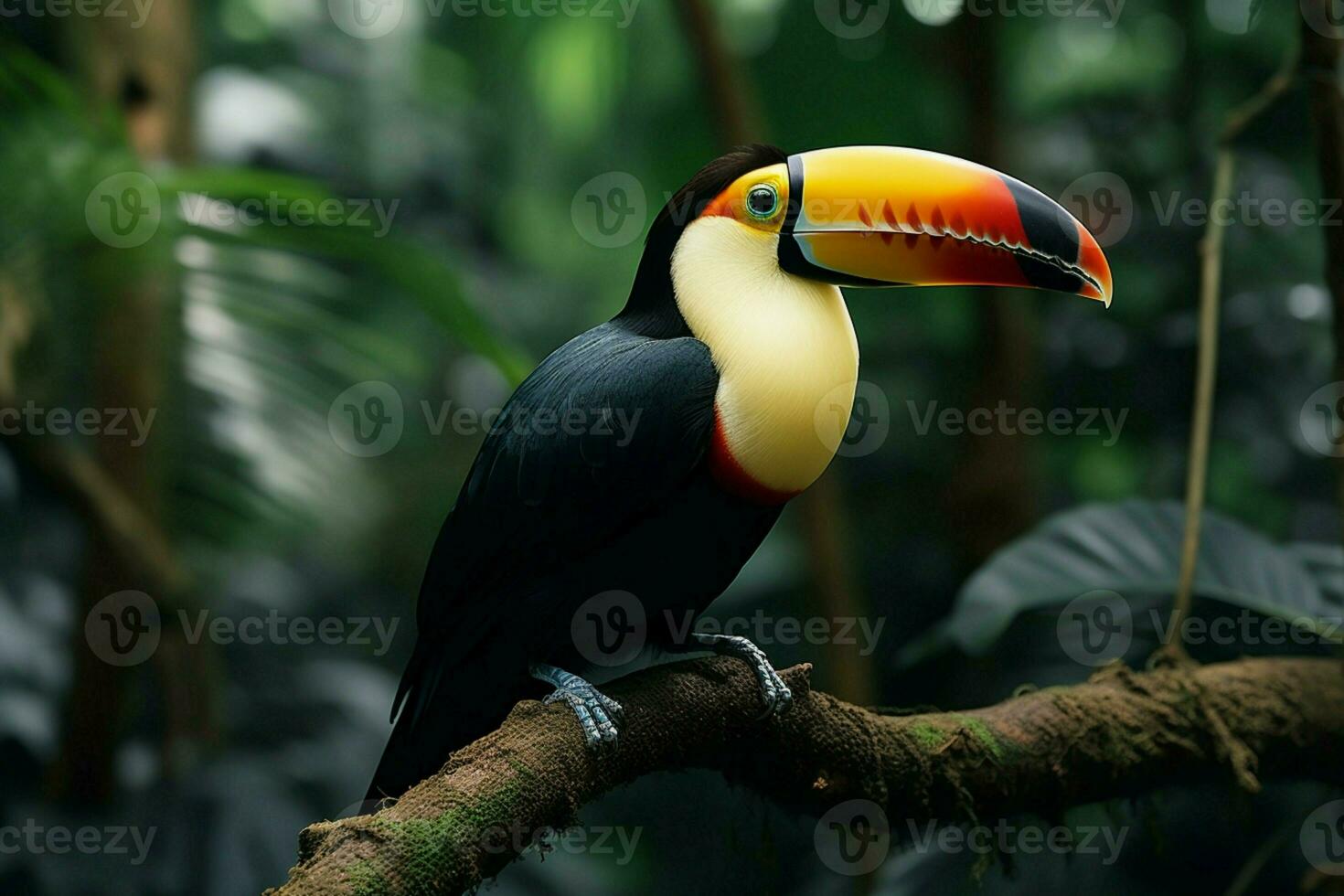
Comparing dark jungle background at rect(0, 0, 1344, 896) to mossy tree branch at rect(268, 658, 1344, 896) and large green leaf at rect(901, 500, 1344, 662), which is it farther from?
mossy tree branch at rect(268, 658, 1344, 896)

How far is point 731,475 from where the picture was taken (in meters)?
1.87

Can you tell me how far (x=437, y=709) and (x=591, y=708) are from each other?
0.46 m

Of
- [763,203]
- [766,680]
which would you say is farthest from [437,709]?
[763,203]

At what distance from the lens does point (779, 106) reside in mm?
4160

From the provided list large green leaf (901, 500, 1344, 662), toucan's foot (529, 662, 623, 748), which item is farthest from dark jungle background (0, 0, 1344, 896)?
toucan's foot (529, 662, 623, 748)

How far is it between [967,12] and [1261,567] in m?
1.98

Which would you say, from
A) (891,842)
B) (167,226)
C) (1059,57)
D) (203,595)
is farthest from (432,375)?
(891,842)

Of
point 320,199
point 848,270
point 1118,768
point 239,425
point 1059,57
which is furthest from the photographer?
point 1059,57

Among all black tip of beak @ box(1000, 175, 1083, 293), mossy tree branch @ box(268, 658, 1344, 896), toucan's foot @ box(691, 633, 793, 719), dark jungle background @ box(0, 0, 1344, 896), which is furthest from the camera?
dark jungle background @ box(0, 0, 1344, 896)

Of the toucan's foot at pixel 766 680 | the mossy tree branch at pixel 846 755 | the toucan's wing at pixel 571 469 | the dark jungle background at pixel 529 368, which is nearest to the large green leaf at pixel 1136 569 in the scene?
the dark jungle background at pixel 529 368

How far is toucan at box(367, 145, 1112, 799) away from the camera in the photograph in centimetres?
187

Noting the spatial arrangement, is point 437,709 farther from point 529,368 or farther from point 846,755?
point 529,368

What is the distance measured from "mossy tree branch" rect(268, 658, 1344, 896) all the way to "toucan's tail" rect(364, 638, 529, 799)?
0.29 metres

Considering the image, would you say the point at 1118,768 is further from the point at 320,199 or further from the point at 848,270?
the point at 320,199
